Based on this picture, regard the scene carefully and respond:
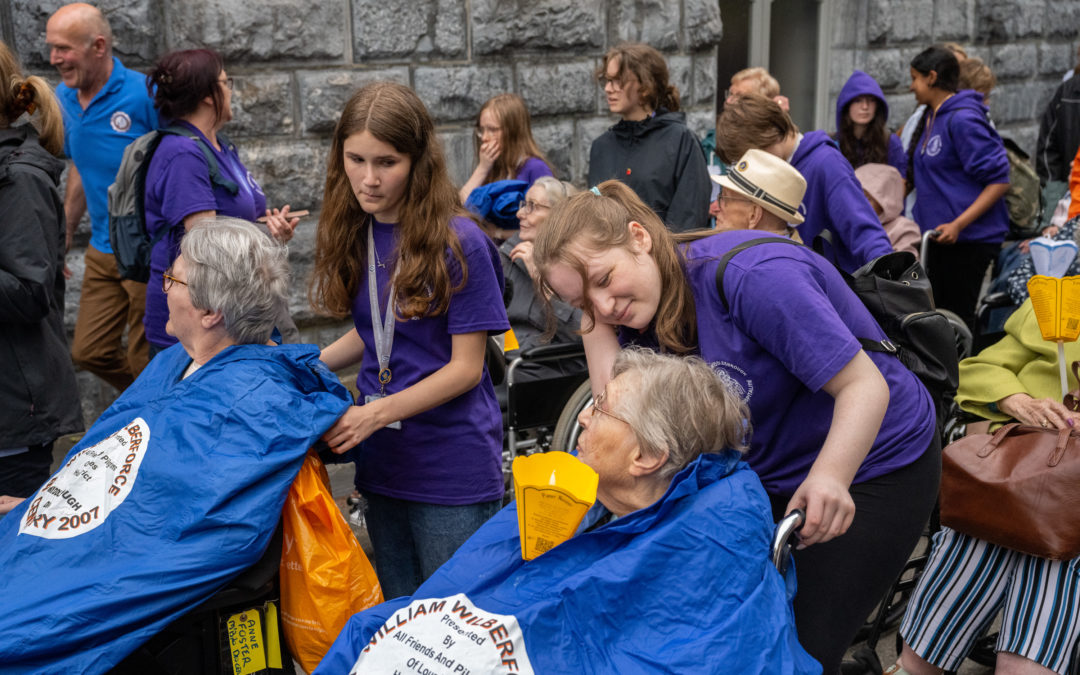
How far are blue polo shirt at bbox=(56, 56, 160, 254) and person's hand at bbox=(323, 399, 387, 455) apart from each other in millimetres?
2655

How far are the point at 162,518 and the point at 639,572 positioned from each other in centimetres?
102

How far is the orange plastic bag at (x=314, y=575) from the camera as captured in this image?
2.46 meters

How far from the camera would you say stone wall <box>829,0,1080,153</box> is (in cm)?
952

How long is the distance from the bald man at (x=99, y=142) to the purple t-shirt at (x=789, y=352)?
314 centimetres

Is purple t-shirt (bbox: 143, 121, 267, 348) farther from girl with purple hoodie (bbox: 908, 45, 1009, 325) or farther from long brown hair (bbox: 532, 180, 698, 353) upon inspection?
girl with purple hoodie (bbox: 908, 45, 1009, 325)

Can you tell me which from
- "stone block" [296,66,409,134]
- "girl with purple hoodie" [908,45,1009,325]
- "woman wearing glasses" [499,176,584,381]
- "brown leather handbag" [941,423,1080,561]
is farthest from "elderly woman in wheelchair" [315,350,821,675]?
"girl with purple hoodie" [908,45,1009,325]

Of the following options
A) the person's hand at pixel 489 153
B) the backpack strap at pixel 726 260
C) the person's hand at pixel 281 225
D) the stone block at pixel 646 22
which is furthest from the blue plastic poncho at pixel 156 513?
the stone block at pixel 646 22

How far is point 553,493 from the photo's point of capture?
201 cm

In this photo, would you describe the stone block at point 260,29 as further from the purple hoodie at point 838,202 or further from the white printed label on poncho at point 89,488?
the white printed label on poncho at point 89,488

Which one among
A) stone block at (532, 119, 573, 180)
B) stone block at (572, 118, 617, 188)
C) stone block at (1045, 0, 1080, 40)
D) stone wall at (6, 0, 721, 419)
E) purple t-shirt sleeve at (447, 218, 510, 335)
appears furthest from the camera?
stone block at (1045, 0, 1080, 40)

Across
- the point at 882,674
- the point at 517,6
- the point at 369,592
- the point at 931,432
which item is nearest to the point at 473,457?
the point at 369,592

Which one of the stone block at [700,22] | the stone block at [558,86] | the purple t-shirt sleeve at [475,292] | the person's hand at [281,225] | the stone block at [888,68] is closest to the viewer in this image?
the purple t-shirt sleeve at [475,292]

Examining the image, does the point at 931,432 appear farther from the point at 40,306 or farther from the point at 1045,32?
the point at 1045,32

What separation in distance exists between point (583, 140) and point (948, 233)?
7.44 feet
